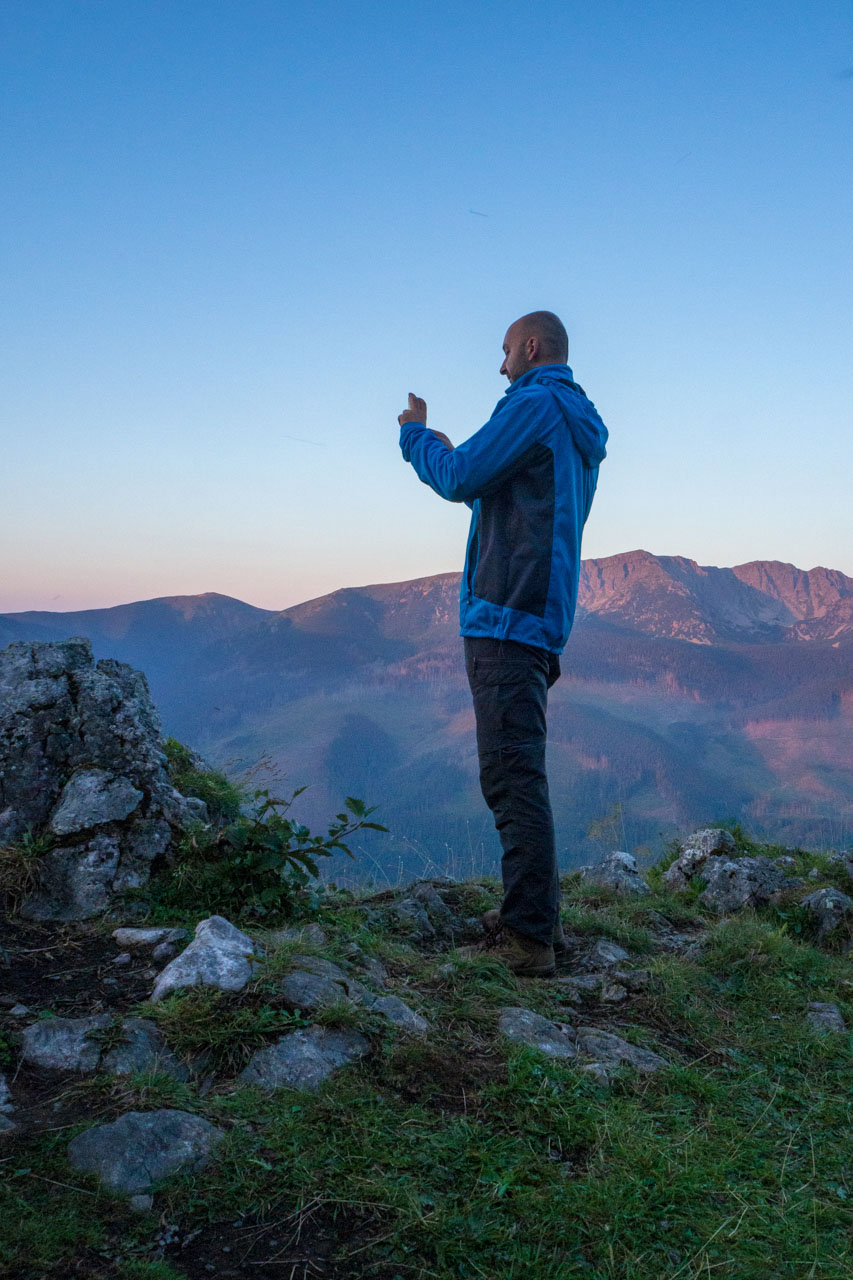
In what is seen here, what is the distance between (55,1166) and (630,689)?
3633 inches

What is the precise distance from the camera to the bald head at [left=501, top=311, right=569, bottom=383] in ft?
14.7

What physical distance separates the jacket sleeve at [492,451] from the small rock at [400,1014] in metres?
2.46

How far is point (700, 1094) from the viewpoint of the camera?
293cm

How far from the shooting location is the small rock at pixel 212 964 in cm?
301

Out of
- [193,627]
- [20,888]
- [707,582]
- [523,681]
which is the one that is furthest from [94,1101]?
[707,582]

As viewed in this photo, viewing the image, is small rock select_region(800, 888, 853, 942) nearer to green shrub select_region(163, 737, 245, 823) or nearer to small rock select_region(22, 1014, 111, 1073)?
green shrub select_region(163, 737, 245, 823)

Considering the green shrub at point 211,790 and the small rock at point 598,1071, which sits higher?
the green shrub at point 211,790

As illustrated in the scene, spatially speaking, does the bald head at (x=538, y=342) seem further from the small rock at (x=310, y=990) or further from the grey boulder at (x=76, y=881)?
the grey boulder at (x=76, y=881)

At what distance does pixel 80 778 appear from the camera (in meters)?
4.43

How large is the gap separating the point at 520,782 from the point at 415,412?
7.19 feet

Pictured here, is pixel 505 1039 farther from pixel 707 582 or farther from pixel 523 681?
pixel 707 582

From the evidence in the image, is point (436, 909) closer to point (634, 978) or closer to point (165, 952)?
point (634, 978)

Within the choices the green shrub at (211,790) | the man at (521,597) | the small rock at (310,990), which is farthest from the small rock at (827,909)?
the green shrub at (211,790)

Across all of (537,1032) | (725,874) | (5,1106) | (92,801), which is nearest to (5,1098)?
(5,1106)
